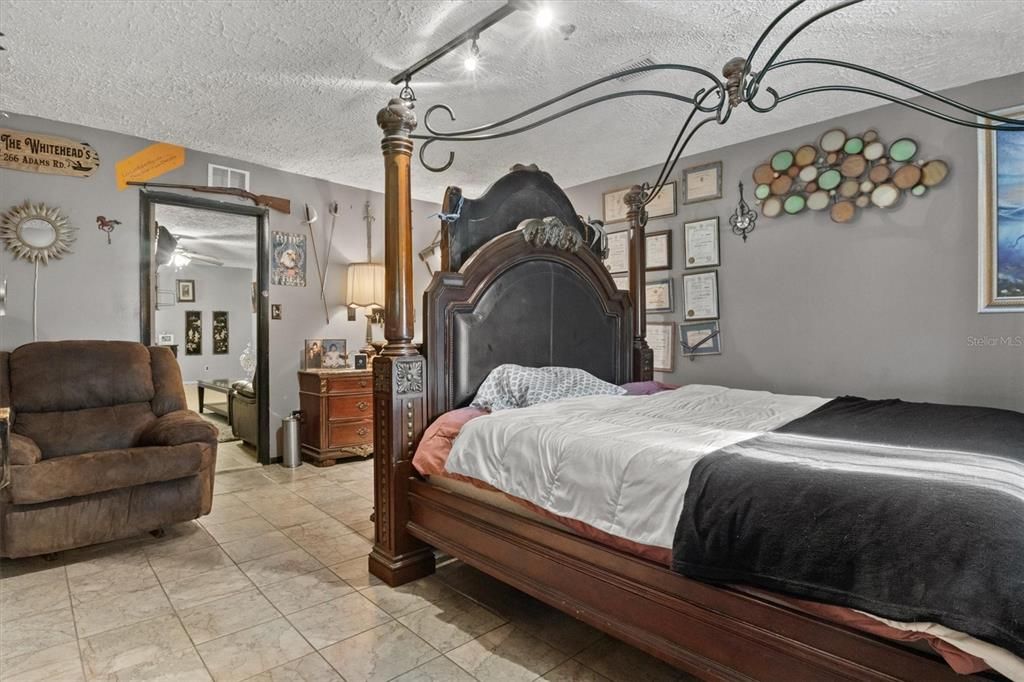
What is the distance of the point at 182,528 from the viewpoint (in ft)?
10.3

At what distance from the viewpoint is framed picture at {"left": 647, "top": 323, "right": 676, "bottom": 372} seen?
4527 millimetres

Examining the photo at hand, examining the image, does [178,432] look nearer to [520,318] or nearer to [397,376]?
[397,376]

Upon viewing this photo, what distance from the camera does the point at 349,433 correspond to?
4605mm

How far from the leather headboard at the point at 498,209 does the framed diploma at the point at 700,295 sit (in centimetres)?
148

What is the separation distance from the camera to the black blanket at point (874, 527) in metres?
1.03

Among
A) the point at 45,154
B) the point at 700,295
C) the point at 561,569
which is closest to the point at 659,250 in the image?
the point at 700,295

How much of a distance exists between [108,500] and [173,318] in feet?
13.9

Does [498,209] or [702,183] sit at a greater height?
[702,183]

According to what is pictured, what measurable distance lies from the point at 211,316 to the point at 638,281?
17.7 feet

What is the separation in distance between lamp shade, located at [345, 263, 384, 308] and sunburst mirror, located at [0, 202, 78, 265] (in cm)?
199

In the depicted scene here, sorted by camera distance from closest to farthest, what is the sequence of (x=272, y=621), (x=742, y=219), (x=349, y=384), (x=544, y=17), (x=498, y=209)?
(x=272, y=621) → (x=544, y=17) → (x=498, y=209) → (x=742, y=219) → (x=349, y=384)

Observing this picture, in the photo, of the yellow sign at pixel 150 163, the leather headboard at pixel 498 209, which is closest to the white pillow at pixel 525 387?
the leather headboard at pixel 498 209

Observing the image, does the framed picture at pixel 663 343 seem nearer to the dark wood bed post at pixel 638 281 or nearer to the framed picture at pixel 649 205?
the dark wood bed post at pixel 638 281

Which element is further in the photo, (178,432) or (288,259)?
(288,259)
